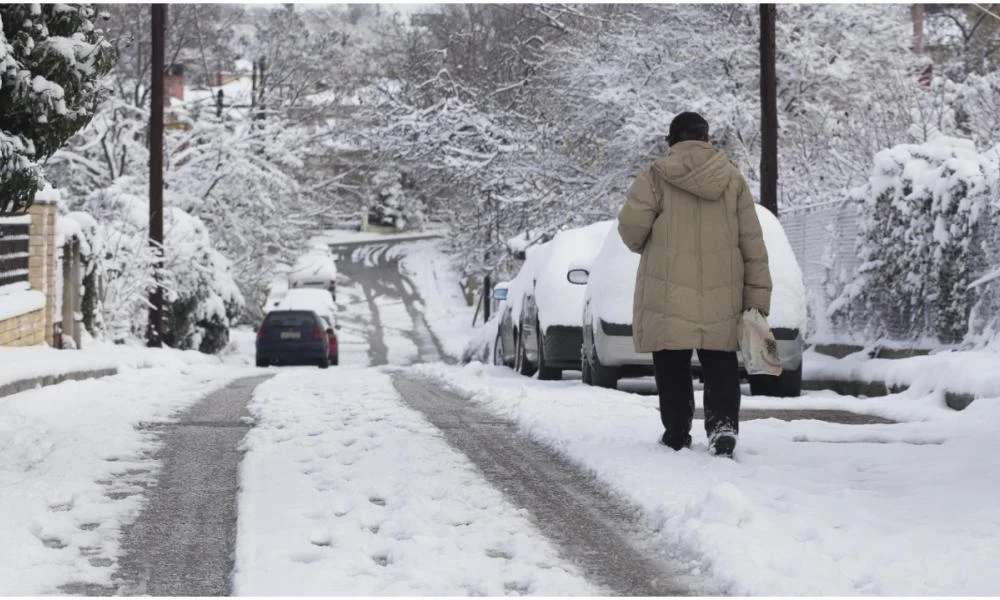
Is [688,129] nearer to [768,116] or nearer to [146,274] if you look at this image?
[768,116]

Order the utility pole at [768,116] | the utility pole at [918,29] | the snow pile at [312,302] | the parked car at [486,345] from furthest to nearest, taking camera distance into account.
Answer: the utility pole at [918,29] → the snow pile at [312,302] → the parked car at [486,345] → the utility pole at [768,116]

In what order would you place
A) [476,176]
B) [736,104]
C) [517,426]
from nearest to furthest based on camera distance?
[517,426]
[736,104]
[476,176]

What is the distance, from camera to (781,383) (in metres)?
12.9

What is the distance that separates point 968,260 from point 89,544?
1039 cm

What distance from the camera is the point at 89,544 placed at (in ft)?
18.2

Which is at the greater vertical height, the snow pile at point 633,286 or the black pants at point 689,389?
the snow pile at point 633,286

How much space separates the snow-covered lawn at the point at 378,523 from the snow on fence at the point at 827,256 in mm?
7923

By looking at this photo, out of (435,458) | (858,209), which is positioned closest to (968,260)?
(858,209)

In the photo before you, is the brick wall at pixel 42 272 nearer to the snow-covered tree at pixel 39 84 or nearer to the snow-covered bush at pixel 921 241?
the snow-covered tree at pixel 39 84

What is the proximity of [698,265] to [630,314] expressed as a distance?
15.3 ft

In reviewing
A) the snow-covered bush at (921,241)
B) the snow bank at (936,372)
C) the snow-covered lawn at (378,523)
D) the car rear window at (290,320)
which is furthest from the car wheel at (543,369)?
the car rear window at (290,320)

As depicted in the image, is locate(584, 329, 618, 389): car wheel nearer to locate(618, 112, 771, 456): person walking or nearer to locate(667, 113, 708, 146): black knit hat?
locate(618, 112, 771, 456): person walking

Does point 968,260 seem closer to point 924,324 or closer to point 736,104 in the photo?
point 924,324

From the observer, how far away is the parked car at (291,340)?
2970cm
